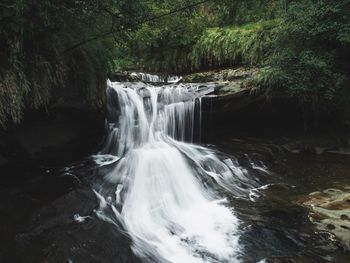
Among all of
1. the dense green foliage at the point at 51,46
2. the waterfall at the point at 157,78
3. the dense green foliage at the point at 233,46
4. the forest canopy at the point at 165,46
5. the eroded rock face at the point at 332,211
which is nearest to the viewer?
the dense green foliage at the point at 51,46

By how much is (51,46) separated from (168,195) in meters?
3.14

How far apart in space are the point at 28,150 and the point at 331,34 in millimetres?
7084

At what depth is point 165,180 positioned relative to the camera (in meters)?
6.80

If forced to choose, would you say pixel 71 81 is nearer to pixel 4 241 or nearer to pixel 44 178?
A: pixel 44 178

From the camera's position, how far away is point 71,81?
22.2ft

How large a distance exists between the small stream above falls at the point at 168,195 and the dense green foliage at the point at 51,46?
1467 mm

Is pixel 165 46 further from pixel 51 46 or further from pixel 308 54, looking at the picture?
pixel 51 46

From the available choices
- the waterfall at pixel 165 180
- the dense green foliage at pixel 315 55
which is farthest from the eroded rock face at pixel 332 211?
the dense green foliage at pixel 315 55

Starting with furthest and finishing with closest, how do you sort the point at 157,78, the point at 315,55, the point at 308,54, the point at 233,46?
the point at 157,78 → the point at 233,46 → the point at 315,55 → the point at 308,54

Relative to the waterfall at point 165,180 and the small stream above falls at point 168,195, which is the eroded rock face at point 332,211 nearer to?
the small stream above falls at point 168,195

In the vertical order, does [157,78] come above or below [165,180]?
above

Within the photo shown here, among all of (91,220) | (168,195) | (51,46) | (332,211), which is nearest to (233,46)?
(168,195)

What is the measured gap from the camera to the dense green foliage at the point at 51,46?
15.5 feet

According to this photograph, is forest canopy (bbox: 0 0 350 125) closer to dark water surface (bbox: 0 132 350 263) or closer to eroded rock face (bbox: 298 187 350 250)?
dark water surface (bbox: 0 132 350 263)
